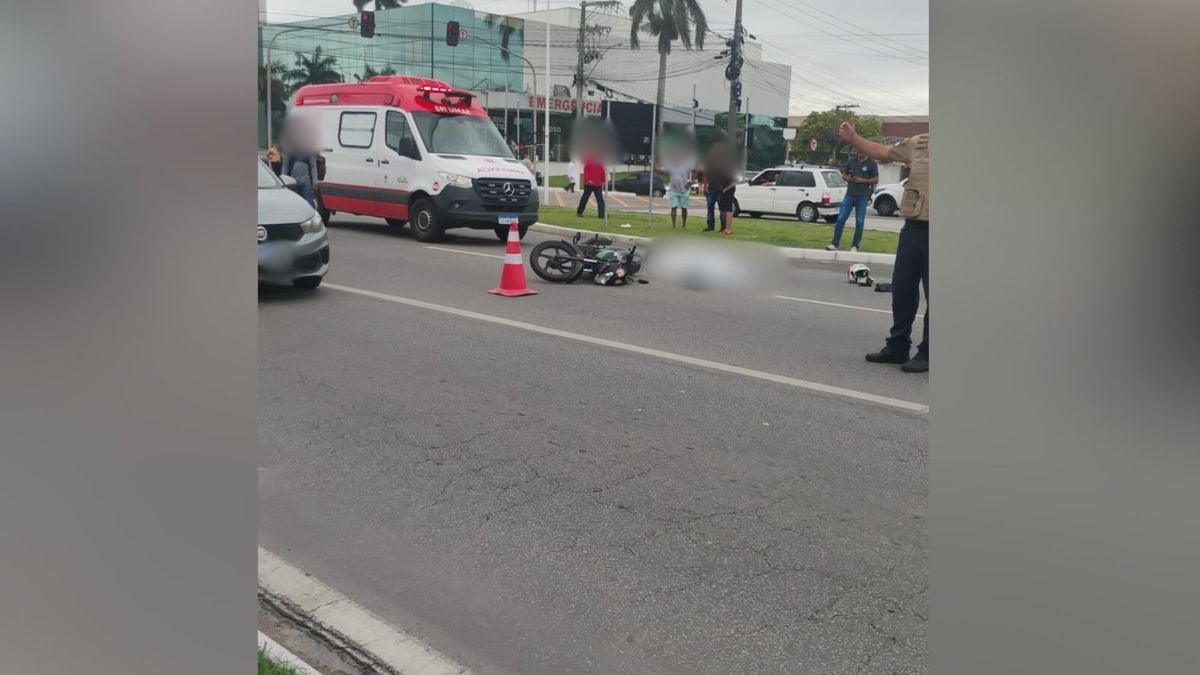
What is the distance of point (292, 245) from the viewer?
8758 mm

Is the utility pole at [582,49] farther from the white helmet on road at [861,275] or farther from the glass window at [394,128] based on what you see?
the white helmet on road at [861,275]

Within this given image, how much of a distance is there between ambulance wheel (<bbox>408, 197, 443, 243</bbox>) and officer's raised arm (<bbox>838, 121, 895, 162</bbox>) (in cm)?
1171

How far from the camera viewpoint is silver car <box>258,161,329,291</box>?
8.34 m

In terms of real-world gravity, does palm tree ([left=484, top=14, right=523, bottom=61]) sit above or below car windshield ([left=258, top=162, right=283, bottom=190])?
above

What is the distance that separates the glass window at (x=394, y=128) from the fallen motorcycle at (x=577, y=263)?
1879mm

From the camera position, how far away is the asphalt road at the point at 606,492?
10.4 ft

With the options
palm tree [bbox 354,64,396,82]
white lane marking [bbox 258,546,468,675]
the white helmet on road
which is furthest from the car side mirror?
palm tree [bbox 354,64,396,82]

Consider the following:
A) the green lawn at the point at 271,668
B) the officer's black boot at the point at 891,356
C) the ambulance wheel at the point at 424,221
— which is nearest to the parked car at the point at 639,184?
the green lawn at the point at 271,668

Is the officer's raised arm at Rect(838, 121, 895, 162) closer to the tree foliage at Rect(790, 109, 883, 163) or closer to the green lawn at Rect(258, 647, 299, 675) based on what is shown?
the tree foliage at Rect(790, 109, 883, 163)

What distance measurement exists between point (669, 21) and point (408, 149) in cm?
899

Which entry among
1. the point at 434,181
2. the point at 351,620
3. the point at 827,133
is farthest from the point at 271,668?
the point at 434,181

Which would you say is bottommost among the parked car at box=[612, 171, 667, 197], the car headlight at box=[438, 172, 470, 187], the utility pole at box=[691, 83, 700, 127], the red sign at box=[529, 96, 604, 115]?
the parked car at box=[612, 171, 667, 197]
